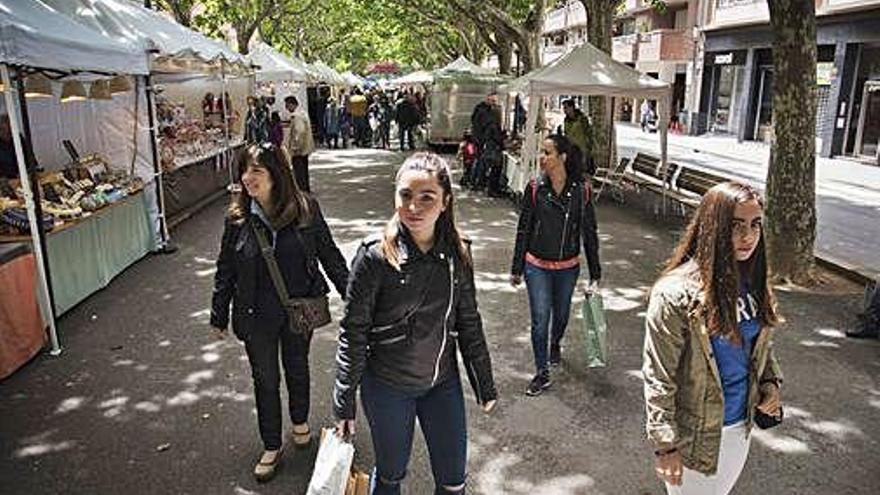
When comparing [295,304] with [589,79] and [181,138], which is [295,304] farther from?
[181,138]

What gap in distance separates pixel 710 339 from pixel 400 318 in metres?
1.10

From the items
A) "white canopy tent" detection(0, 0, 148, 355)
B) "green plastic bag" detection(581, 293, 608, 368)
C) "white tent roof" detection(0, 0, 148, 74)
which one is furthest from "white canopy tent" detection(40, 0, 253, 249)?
"green plastic bag" detection(581, 293, 608, 368)

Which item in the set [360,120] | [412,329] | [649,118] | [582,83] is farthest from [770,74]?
[412,329]

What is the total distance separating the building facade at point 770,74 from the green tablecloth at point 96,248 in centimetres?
1359

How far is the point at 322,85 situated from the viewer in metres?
26.4

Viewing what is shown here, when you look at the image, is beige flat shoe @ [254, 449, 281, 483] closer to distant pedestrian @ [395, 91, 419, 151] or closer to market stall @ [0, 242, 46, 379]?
market stall @ [0, 242, 46, 379]

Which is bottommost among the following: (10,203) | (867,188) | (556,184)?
(867,188)

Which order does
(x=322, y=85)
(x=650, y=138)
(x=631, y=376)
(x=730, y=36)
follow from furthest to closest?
(x=650, y=138)
(x=730, y=36)
(x=322, y=85)
(x=631, y=376)

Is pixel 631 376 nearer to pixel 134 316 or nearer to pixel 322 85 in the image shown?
pixel 134 316

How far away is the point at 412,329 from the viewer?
266cm

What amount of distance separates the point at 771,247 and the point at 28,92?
8.17 m

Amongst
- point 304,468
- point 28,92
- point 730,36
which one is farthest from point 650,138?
point 304,468

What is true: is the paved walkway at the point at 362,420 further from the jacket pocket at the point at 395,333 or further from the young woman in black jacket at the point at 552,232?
the jacket pocket at the point at 395,333

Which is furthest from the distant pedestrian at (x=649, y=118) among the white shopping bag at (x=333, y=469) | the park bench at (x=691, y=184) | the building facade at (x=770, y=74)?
the white shopping bag at (x=333, y=469)
